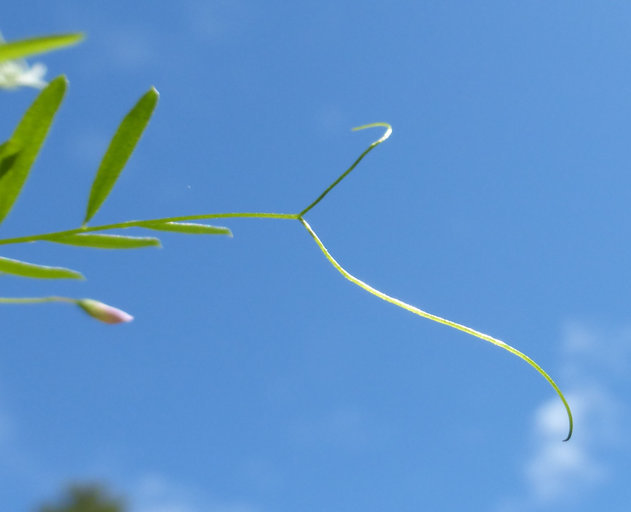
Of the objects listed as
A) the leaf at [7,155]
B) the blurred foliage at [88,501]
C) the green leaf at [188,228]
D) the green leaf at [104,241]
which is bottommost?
the leaf at [7,155]

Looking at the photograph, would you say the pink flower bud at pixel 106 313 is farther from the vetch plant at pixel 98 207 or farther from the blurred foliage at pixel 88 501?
the blurred foliage at pixel 88 501

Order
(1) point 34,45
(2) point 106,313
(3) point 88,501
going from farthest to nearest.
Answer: (3) point 88,501, (2) point 106,313, (1) point 34,45

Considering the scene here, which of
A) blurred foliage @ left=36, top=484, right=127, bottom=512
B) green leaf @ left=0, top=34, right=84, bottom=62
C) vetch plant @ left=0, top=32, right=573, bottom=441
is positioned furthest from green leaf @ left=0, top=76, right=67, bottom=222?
→ blurred foliage @ left=36, top=484, right=127, bottom=512

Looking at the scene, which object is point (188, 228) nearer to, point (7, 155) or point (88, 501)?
point (7, 155)

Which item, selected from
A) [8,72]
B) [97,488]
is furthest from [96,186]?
[97,488]

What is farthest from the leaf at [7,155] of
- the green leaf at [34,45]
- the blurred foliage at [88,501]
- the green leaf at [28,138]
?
the blurred foliage at [88,501]

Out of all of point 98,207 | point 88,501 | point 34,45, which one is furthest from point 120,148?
point 88,501

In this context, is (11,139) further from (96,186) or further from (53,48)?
(53,48)
